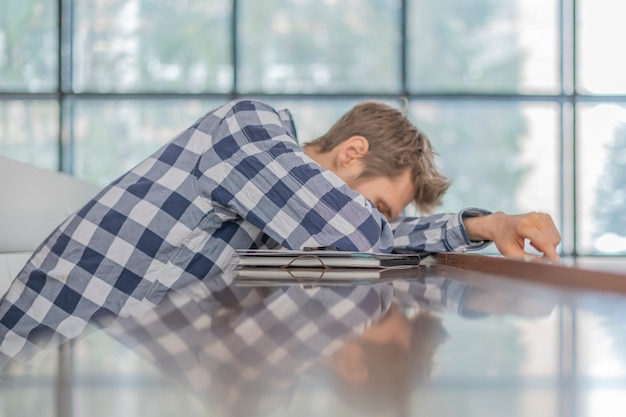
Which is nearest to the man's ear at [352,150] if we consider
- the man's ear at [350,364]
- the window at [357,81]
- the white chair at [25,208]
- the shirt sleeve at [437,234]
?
the shirt sleeve at [437,234]

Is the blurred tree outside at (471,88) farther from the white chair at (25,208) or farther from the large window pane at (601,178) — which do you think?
the white chair at (25,208)

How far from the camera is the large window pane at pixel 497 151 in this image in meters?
4.56

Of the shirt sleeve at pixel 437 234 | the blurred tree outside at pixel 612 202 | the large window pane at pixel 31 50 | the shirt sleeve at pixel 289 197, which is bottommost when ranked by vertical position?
the blurred tree outside at pixel 612 202

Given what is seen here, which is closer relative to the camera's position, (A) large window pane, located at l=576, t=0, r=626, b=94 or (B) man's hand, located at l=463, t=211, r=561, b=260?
(B) man's hand, located at l=463, t=211, r=561, b=260

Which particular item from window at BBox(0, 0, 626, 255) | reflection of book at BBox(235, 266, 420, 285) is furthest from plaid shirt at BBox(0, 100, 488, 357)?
window at BBox(0, 0, 626, 255)

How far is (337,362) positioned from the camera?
0.31 m

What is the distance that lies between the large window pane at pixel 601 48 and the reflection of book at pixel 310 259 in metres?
3.85

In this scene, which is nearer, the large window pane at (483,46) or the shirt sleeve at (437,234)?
the shirt sleeve at (437,234)

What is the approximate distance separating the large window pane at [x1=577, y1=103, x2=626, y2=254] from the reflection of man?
13.7 ft

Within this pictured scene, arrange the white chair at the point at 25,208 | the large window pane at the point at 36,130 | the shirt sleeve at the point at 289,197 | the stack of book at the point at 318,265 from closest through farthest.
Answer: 1. the stack of book at the point at 318,265
2. the shirt sleeve at the point at 289,197
3. the white chair at the point at 25,208
4. the large window pane at the point at 36,130

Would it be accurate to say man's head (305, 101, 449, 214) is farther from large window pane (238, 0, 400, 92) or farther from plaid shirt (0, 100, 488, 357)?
large window pane (238, 0, 400, 92)

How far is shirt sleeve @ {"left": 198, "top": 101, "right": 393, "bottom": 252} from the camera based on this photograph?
3.92ft

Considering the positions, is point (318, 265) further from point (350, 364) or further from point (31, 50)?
point (31, 50)

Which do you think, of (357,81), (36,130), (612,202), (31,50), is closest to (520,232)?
(357,81)
